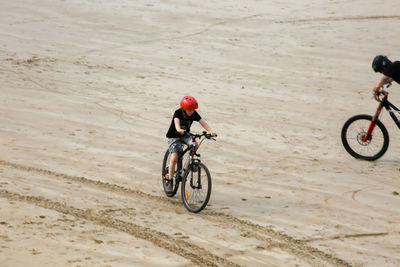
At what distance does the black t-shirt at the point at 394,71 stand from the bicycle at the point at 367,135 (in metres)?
0.34

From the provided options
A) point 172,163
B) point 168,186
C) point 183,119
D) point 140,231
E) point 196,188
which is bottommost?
point 140,231

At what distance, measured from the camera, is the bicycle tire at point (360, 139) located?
10.5 m

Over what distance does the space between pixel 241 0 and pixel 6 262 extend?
1697 cm

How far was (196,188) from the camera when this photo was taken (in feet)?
26.1

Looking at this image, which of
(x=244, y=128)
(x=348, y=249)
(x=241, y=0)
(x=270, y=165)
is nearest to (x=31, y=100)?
(x=244, y=128)

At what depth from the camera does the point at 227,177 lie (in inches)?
376

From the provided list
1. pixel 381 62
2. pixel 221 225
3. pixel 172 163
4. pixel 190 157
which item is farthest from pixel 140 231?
pixel 381 62

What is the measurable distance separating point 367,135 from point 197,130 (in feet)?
10.6

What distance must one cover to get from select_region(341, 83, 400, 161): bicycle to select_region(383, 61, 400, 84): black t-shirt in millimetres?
336

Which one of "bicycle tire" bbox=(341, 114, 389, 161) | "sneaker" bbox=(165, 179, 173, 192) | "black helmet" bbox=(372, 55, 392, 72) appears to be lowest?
"sneaker" bbox=(165, 179, 173, 192)

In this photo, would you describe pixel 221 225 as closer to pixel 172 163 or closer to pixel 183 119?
pixel 172 163

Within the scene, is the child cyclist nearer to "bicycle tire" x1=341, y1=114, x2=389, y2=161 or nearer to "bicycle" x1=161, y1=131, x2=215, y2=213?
"bicycle" x1=161, y1=131, x2=215, y2=213

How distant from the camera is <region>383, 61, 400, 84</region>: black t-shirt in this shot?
32.6 ft

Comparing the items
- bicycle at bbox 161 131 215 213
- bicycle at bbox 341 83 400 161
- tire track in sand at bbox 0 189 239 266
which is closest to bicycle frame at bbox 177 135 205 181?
bicycle at bbox 161 131 215 213
